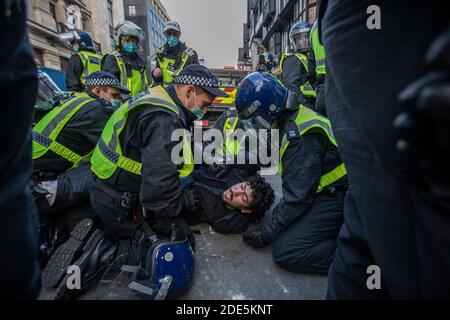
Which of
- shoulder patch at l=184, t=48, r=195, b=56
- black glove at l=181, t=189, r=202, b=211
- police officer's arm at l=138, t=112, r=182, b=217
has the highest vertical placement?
shoulder patch at l=184, t=48, r=195, b=56

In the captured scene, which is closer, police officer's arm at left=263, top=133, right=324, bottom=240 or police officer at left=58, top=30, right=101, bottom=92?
police officer's arm at left=263, top=133, right=324, bottom=240

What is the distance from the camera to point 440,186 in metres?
0.40

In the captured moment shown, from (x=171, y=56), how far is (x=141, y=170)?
373 cm

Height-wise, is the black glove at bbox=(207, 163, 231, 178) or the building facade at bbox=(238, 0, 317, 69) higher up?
the building facade at bbox=(238, 0, 317, 69)

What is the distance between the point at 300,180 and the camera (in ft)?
5.89

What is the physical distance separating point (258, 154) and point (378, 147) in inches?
98.9

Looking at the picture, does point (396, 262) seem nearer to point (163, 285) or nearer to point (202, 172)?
point (163, 285)

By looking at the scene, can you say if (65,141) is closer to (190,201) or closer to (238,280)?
(190,201)

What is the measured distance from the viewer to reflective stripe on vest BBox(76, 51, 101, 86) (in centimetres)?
409

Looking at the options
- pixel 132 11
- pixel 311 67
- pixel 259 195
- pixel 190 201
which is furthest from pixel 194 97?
pixel 132 11

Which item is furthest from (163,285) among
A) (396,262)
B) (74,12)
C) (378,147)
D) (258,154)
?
(74,12)

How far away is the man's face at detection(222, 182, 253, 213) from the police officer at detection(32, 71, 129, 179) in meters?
1.28

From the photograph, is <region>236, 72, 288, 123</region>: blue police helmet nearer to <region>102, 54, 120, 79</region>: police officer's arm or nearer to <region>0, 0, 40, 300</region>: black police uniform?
<region>0, 0, 40, 300</region>: black police uniform

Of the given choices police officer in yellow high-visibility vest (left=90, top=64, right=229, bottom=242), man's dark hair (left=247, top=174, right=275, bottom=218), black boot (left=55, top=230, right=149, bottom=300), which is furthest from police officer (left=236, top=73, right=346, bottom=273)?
black boot (left=55, top=230, right=149, bottom=300)
